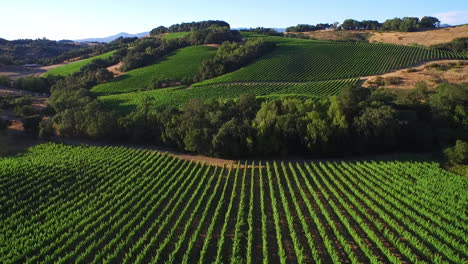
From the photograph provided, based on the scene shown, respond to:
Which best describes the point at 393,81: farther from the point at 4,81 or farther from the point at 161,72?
the point at 4,81

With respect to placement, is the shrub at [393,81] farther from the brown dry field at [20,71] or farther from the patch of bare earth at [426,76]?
the brown dry field at [20,71]

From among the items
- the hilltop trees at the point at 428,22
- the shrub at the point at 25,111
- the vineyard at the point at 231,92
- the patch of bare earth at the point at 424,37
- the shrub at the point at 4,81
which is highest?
the hilltop trees at the point at 428,22

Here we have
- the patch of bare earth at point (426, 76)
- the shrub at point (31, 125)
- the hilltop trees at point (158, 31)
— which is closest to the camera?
the shrub at point (31, 125)

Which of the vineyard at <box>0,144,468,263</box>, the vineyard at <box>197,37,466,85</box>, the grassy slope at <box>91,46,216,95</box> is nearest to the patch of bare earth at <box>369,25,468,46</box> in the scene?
the vineyard at <box>197,37,466,85</box>

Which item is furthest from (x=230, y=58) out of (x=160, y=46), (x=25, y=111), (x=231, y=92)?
(x=25, y=111)

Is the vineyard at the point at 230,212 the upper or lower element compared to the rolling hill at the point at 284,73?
lower

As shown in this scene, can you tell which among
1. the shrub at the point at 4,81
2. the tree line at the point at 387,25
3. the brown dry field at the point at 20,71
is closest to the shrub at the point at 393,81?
the tree line at the point at 387,25

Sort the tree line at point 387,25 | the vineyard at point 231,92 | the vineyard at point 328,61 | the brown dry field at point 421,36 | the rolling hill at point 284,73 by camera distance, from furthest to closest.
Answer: the tree line at point 387,25 → the brown dry field at point 421,36 → the vineyard at point 328,61 → the rolling hill at point 284,73 → the vineyard at point 231,92
